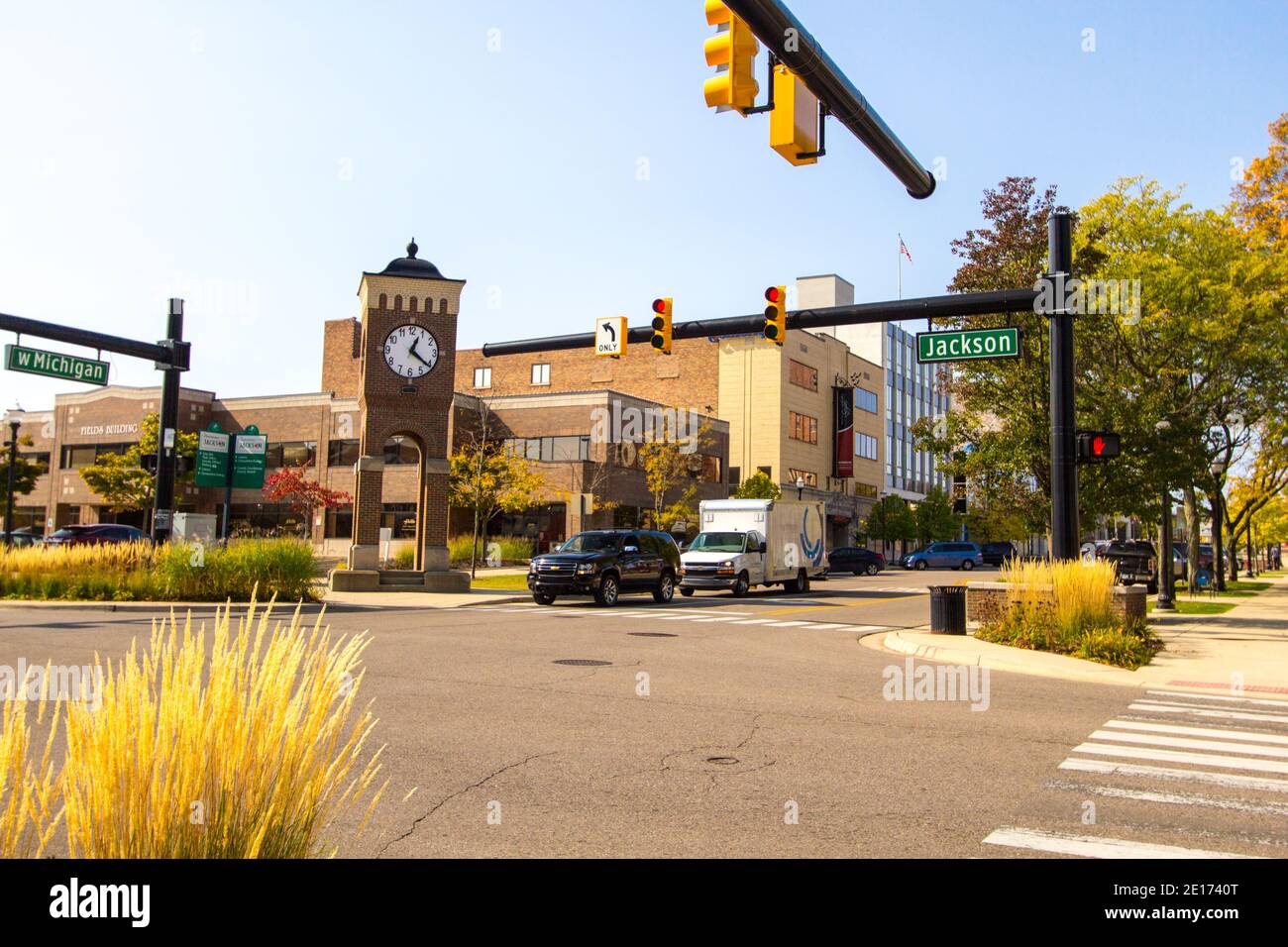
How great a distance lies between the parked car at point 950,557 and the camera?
2473 inches

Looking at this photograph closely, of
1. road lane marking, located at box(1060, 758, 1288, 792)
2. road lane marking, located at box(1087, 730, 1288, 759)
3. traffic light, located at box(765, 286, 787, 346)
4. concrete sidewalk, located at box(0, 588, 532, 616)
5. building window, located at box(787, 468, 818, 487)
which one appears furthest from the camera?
building window, located at box(787, 468, 818, 487)

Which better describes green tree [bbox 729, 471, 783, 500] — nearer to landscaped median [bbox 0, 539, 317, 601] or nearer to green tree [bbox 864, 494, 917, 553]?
green tree [bbox 864, 494, 917, 553]

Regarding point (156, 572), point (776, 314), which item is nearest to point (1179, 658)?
point (776, 314)

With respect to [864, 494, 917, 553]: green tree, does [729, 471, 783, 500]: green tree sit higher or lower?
higher

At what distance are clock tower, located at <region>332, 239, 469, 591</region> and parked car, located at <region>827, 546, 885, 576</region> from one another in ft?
102

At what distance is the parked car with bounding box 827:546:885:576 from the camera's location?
5566 centimetres

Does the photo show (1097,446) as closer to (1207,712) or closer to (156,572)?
(1207,712)

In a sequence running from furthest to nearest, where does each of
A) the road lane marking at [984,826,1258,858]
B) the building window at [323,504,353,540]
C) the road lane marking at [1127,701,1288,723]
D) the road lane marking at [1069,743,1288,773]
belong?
the building window at [323,504,353,540]
the road lane marking at [1127,701,1288,723]
the road lane marking at [1069,743,1288,773]
the road lane marking at [984,826,1258,858]

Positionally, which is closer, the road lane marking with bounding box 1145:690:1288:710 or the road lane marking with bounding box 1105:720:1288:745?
the road lane marking with bounding box 1105:720:1288:745

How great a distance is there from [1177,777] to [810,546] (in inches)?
1112

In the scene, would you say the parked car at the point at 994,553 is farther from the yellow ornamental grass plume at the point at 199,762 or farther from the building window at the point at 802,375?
the yellow ornamental grass plume at the point at 199,762

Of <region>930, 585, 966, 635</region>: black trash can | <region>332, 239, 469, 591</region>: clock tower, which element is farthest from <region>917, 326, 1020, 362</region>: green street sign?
→ <region>332, 239, 469, 591</region>: clock tower

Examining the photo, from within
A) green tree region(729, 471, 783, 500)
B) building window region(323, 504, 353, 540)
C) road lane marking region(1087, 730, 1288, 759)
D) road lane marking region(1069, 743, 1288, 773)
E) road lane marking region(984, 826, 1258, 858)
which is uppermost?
green tree region(729, 471, 783, 500)
